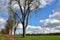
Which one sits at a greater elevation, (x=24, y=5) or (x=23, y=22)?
(x=24, y=5)

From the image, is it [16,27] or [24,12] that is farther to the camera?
[16,27]

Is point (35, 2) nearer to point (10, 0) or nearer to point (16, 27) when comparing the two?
point (10, 0)

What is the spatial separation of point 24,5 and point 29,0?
1.61 meters

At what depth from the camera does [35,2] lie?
45.0m

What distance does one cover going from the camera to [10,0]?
45188 millimetres

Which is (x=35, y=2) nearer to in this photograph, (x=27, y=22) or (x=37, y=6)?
(x=37, y=6)

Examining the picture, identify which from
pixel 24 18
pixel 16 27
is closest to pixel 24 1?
pixel 24 18

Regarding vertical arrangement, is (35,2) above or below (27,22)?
above

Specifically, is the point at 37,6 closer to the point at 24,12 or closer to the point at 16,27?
the point at 24,12

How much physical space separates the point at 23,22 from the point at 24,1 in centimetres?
475

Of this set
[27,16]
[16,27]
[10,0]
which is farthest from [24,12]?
[16,27]

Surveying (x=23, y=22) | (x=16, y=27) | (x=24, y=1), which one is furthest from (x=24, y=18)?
(x=16, y=27)

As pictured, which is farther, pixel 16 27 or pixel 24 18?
pixel 16 27

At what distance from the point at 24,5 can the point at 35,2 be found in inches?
109
